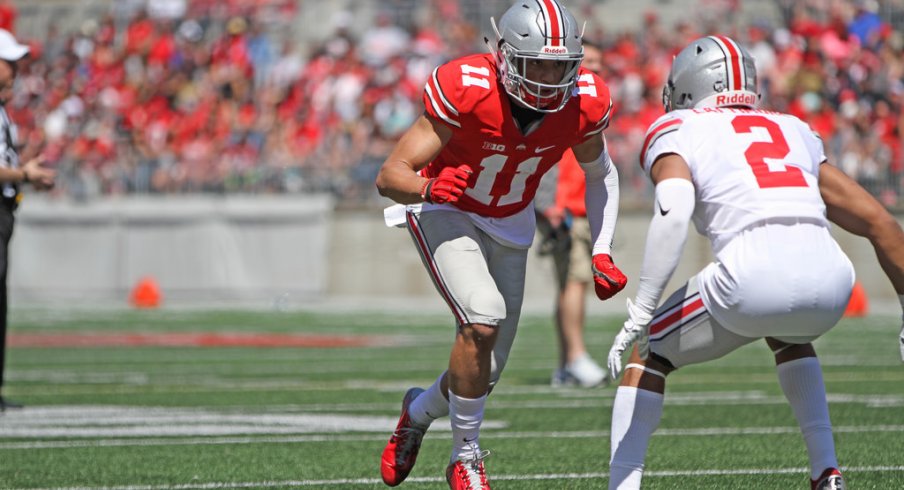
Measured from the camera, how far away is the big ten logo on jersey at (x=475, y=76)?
4938 mm

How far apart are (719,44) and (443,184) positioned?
95cm

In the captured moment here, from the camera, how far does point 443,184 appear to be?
15.0 ft

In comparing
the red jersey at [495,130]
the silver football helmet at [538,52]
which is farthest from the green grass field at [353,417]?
the silver football helmet at [538,52]

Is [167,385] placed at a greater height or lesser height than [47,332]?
greater

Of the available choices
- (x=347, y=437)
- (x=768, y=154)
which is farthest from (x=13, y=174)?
(x=768, y=154)

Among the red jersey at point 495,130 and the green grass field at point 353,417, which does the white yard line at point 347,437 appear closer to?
the green grass field at point 353,417

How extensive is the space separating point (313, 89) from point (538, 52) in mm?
16989

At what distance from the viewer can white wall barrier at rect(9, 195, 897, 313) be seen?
749 inches

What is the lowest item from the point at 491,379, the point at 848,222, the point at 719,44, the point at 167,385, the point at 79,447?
the point at 167,385

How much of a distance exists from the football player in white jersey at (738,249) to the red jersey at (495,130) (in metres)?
0.52

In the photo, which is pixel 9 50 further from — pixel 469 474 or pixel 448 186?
pixel 469 474

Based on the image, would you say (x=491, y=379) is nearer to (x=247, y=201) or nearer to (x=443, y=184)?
(x=443, y=184)

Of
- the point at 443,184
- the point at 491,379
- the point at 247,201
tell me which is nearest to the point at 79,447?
the point at 491,379

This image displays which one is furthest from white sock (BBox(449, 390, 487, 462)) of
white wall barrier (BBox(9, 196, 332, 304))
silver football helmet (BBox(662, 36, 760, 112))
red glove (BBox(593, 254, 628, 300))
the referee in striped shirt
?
white wall barrier (BBox(9, 196, 332, 304))
